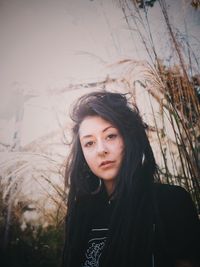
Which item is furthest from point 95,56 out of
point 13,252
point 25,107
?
point 13,252

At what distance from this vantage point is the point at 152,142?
1470mm

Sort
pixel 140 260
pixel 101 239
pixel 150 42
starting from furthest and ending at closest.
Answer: pixel 150 42 < pixel 101 239 < pixel 140 260

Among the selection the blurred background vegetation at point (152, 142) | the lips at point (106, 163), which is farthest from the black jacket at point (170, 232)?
the lips at point (106, 163)

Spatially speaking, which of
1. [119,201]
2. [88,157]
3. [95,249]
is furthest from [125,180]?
[95,249]

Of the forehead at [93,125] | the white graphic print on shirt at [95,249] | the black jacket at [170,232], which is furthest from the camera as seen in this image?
the forehead at [93,125]

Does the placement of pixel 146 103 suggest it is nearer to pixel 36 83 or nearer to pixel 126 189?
pixel 126 189

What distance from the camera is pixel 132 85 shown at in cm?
154

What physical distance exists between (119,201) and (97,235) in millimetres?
177

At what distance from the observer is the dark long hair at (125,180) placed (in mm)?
1241

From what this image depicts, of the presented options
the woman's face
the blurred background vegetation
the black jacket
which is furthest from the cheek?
the black jacket

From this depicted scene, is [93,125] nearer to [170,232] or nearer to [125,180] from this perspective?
[125,180]

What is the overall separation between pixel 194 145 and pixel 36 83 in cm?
86

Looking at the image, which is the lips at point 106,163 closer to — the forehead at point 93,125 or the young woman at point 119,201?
the young woman at point 119,201

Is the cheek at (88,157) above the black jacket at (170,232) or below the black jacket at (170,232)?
above
